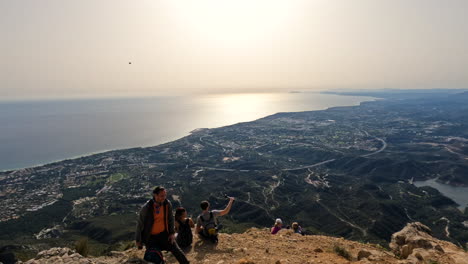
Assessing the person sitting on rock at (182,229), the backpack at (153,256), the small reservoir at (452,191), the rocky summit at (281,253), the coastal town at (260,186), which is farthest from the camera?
the small reservoir at (452,191)

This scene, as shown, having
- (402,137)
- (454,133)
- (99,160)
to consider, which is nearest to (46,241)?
(99,160)

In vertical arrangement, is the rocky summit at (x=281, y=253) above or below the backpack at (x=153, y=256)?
below

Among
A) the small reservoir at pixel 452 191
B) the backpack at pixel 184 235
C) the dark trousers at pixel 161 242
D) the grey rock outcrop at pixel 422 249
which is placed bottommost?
the small reservoir at pixel 452 191

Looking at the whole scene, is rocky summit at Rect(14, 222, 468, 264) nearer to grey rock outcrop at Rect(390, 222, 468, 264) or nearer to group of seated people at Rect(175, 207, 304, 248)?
grey rock outcrop at Rect(390, 222, 468, 264)

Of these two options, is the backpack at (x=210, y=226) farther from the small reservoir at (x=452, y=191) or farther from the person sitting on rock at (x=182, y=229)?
the small reservoir at (x=452, y=191)

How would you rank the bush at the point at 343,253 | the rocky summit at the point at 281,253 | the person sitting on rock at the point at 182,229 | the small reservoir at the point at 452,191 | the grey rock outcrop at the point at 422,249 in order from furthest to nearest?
the small reservoir at the point at 452,191 → the bush at the point at 343,253 → the person sitting on rock at the point at 182,229 → the grey rock outcrop at the point at 422,249 → the rocky summit at the point at 281,253

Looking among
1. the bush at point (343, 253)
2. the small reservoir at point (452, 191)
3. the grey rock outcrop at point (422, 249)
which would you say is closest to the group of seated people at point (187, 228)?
the bush at point (343, 253)

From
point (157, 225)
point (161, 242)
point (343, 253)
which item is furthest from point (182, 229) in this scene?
point (343, 253)

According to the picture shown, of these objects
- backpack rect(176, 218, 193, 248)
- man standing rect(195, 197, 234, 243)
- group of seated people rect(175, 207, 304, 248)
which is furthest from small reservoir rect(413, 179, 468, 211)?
backpack rect(176, 218, 193, 248)

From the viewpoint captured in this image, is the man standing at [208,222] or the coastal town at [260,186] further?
the coastal town at [260,186]
